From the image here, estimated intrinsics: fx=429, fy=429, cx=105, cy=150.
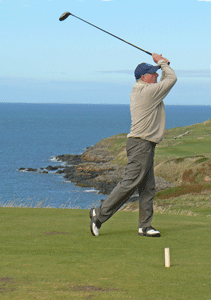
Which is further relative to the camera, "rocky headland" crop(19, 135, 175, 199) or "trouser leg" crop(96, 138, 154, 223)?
"rocky headland" crop(19, 135, 175, 199)

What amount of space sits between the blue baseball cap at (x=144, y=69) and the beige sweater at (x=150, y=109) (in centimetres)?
20

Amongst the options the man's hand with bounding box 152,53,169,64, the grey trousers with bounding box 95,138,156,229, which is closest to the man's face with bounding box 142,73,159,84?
the man's hand with bounding box 152,53,169,64

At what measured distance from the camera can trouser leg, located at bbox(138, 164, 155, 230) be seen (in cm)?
683

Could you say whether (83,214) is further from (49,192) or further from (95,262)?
(49,192)

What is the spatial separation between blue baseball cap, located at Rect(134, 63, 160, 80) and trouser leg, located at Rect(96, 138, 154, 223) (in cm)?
107

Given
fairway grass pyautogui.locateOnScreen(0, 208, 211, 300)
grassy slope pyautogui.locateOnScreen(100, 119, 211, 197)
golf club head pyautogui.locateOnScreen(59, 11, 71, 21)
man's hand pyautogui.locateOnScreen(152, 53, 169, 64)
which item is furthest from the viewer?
grassy slope pyautogui.locateOnScreen(100, 119, 211, 197)

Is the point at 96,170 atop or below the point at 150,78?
below

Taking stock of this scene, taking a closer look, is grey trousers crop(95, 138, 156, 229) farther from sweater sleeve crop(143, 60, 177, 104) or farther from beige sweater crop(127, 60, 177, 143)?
sweater sleeve crop(143, 60, 177, 104)

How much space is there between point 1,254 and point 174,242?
8.07 ft

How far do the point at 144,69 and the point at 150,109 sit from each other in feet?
2.23

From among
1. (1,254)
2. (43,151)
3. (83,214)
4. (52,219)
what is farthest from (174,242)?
(43,151)

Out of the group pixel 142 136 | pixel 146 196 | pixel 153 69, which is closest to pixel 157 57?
pixel 153 69

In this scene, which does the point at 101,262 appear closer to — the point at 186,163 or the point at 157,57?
the point at 157,57

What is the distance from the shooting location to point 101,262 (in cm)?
507
